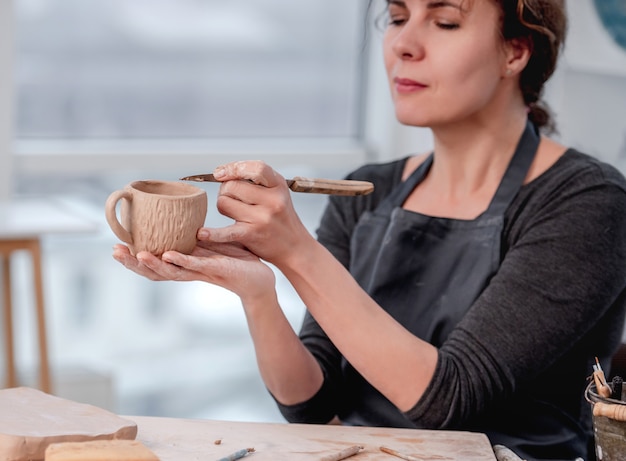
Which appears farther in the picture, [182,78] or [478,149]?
[182,78]

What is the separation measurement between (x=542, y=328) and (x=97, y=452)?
0.81 m

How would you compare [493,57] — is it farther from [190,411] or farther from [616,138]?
[190,411]

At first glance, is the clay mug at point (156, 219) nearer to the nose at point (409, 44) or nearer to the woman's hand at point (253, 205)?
the woman's hand at point (253, 205)

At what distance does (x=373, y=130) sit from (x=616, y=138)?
4.86 feet

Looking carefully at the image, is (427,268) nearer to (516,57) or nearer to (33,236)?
(516,57)

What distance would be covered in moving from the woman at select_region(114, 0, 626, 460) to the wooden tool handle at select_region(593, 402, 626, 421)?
350mm

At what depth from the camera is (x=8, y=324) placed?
3.31 meters

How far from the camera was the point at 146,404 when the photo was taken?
361cm

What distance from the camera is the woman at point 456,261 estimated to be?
152cm

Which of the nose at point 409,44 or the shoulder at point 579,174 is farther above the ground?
the nose at point 409,44

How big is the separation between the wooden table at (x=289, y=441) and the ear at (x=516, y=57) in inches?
29.1

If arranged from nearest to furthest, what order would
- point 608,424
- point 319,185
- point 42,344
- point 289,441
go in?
point 608,424 → point 289,441 → point 319,185 → point 42,344

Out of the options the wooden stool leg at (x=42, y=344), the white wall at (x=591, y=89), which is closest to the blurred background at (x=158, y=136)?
the wooden stool leg at (x=42, y=344)

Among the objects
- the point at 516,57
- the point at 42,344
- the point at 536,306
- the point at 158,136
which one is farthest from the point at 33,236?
the point at 536,306
